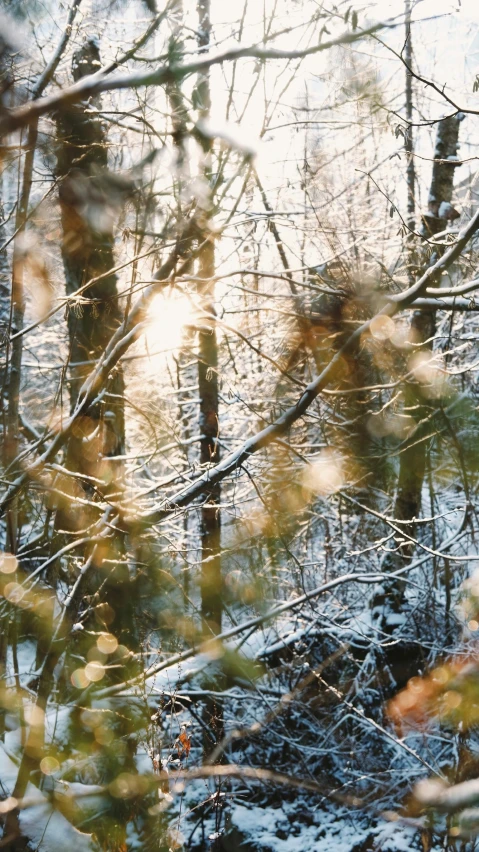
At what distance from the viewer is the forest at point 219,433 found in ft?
11.3

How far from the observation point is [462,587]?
7.38 meters

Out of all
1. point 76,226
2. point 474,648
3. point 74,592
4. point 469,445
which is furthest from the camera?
point 469,445

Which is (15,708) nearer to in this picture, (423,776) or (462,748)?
(462,748)

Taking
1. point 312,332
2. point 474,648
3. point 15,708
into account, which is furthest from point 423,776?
point 312,332

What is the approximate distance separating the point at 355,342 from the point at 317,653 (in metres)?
5.78

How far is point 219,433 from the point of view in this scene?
603 cm

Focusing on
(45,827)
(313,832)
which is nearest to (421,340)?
(313,832)

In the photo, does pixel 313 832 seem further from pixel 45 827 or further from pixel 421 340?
pixel 421 340

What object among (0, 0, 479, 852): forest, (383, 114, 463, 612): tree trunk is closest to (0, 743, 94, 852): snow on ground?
(0, 0, 479, 852): forest

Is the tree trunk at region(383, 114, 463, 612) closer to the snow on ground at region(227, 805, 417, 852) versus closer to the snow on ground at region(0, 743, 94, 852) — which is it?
the snow on ground at region(227, 805, 417, 852)

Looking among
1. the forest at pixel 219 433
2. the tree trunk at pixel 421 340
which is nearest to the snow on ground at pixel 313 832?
the forest at pixel 219 433

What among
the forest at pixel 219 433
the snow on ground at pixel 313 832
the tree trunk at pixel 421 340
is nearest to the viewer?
the forest at pixel 219 433

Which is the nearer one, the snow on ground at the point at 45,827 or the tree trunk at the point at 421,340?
the snow on ground at the point at 45,827

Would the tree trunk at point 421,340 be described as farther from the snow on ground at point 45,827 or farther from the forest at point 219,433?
the snow on ground at point 45,827
